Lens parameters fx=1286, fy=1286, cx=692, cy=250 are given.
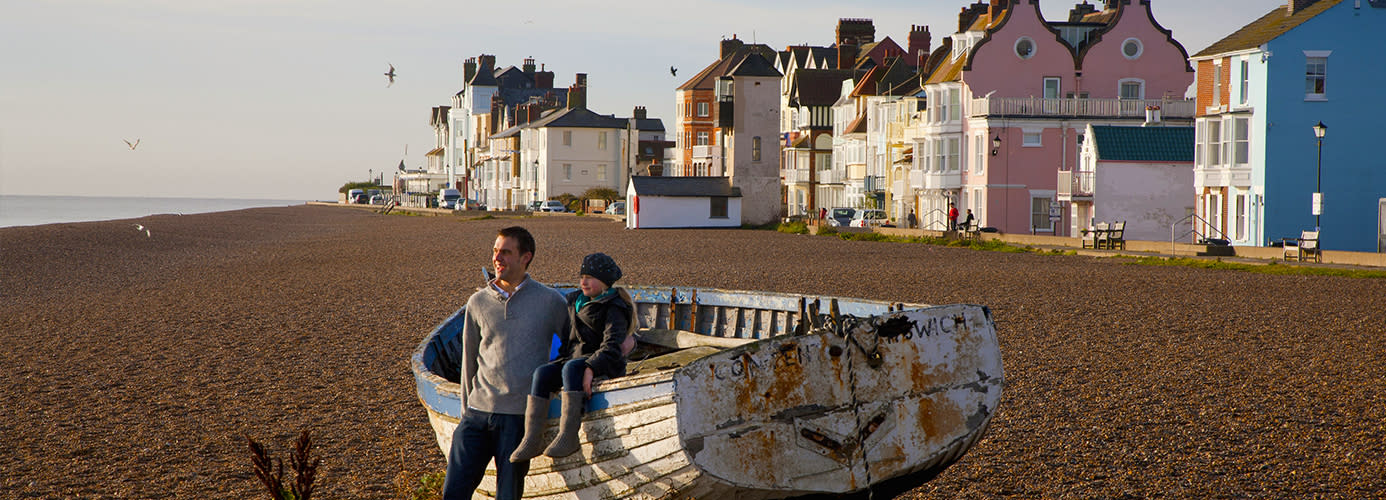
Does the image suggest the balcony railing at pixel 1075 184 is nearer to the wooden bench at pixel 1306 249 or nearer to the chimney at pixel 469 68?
the wooden bench at pixel 1306 249

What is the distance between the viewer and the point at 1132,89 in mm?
52219

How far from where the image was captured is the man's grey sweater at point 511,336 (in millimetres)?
6316

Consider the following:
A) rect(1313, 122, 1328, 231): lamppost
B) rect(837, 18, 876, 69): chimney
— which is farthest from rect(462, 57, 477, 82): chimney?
rect(1313, 122, 1328, 231): lamppost

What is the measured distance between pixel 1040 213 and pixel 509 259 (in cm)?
4707

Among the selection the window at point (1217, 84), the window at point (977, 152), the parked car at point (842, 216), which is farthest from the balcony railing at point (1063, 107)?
the parked car at point (842, 216)

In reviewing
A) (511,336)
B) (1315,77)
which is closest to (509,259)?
(511,336)

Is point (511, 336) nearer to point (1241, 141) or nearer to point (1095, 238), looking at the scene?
point (1095, 238)

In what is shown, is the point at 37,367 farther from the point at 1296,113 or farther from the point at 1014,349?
the point at 1296,113

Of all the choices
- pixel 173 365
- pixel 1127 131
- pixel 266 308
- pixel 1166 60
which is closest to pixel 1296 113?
pixel 1127 131

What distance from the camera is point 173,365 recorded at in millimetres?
14508

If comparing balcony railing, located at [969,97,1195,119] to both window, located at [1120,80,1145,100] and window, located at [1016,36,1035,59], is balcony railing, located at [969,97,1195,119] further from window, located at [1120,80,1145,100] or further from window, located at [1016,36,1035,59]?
window, located at [1016,36,1035,59]

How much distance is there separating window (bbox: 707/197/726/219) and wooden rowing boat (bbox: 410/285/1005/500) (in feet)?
171

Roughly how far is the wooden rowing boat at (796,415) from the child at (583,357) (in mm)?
110

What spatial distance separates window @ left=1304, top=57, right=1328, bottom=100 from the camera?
120 ft
